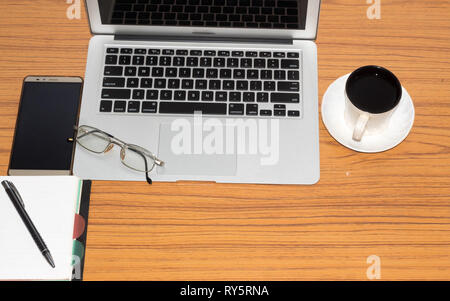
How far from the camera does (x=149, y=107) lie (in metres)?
1.02

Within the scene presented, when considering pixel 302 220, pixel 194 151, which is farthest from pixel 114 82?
pixel 302 220

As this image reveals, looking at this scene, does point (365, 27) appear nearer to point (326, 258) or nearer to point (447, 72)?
point (447, 72)

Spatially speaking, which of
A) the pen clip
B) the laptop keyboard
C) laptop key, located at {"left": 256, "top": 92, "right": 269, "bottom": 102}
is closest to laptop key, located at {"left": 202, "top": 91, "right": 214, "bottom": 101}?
the laptop keyboard

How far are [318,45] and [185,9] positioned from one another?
1.04 feet

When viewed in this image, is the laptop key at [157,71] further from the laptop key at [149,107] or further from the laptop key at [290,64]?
the laptop key at [290,64]

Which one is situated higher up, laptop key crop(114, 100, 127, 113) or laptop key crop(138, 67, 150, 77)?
laptop key crop(138, 67, 150, 77)

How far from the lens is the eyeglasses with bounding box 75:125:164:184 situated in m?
0.98

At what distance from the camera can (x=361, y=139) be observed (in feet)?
3.23

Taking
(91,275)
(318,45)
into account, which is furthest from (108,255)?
(318,45)

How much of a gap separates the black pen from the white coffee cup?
0.67m

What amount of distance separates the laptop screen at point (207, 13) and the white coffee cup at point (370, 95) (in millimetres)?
190

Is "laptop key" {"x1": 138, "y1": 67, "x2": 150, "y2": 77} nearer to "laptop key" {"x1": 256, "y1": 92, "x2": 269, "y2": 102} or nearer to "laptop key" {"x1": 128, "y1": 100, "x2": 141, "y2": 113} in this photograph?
"laptop key" {"x1": 128, "y1": 100, "x2": 141, "y2": 113}

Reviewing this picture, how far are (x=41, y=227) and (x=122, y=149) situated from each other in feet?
0.75

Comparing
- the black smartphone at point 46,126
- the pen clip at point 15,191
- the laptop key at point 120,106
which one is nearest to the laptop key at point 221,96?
the laptop key at point 120,106
